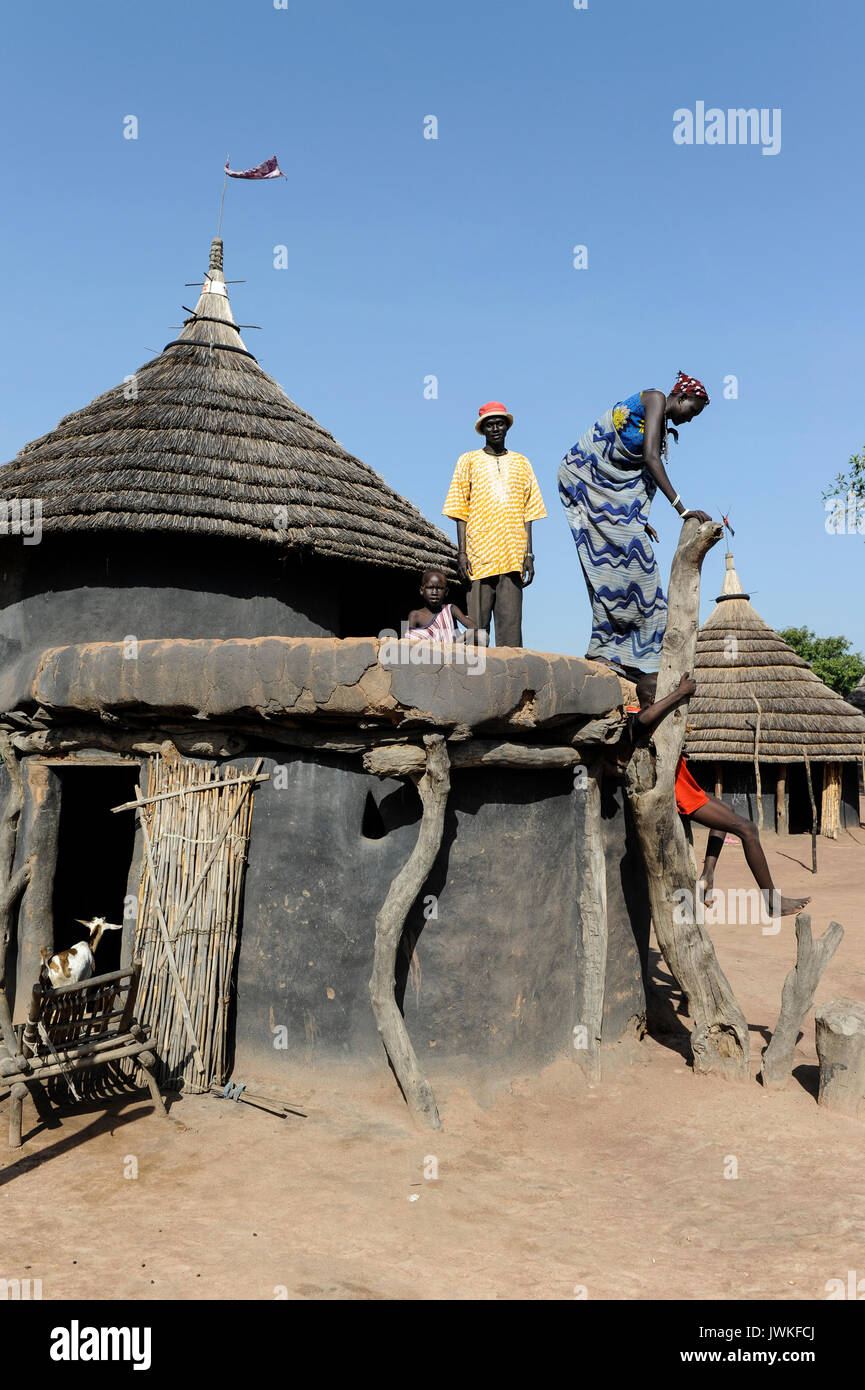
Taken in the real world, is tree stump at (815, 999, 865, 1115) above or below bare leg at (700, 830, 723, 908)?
below

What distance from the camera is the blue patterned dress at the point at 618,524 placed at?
5750 millimetres

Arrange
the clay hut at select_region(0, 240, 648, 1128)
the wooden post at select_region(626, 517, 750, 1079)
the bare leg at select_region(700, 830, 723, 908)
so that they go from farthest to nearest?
the bare leg at select_region(700, 830, 723, 908) < the wooden post at select_region(626, 517, 750, 1079) < the clay hut at select_region(0, 240, 648, 1128)

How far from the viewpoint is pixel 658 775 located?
19.4ft

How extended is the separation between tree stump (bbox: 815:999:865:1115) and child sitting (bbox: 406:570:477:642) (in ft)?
10.4

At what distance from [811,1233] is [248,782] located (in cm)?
355

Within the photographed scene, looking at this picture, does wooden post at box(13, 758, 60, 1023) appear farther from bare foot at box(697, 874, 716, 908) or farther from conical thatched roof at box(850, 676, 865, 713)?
conical thatched roof at box(850, 676, 865, 713)

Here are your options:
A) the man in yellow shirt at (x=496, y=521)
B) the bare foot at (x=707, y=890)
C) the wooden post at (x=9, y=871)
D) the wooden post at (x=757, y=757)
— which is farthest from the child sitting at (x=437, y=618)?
the wooden post at (x=757, y=757)

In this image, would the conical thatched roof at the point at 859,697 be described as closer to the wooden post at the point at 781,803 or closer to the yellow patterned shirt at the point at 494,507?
the wooden post at the point at 781,803

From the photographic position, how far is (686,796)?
652 cm

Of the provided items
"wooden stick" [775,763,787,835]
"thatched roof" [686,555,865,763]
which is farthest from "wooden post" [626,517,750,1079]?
"wooden stick" [775,763,787,835]

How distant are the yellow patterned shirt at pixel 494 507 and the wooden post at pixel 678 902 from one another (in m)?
1.27

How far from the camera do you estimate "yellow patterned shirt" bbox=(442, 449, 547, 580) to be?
6.54 meters

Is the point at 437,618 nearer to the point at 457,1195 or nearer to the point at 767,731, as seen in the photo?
the point at 457,1195
